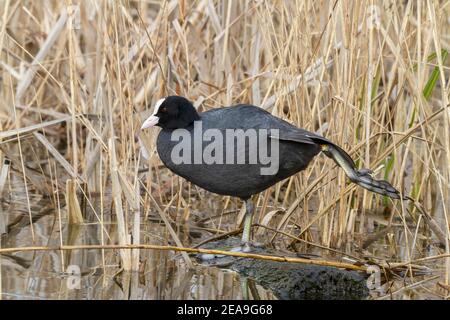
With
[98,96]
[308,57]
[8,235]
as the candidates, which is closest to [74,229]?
[8,235]

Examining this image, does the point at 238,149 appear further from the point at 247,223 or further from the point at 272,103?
the point at 272,103

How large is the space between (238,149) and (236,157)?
4 centimetres

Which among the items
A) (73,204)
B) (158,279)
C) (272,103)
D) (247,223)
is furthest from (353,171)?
(73,204)

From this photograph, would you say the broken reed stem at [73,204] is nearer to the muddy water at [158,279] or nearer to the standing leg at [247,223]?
the muddy water at [158,279]

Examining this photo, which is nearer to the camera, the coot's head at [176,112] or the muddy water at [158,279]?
the muddy water at [158,279]

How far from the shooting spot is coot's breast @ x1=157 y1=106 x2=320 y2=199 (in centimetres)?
363

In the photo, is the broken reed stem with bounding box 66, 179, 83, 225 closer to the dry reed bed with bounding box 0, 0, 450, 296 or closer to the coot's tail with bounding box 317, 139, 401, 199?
the dry reed bed with bounding box 0, 0, 450, 296

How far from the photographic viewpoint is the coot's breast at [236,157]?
→ 3.63 metres

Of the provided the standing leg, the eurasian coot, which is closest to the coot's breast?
the eurasian coot

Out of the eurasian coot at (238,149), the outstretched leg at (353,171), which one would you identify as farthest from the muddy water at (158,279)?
the outstretched leg at (353,171)

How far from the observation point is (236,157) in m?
3.63

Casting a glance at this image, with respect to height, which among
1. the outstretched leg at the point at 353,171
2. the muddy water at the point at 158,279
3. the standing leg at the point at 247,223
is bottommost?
the muddy water at the point at 158,279

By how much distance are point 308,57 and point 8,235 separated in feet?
5.35

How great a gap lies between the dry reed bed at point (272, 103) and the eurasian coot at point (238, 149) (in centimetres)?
19
